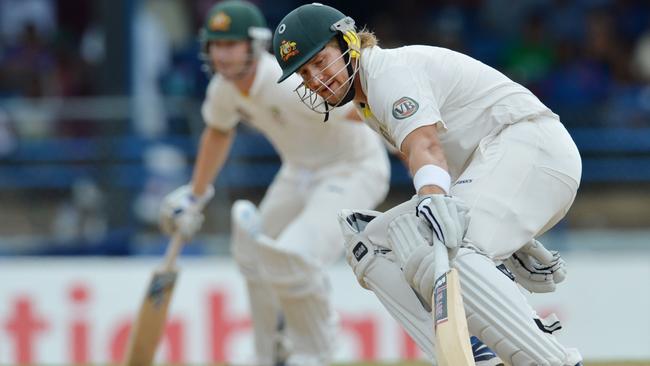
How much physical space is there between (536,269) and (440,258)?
75cm

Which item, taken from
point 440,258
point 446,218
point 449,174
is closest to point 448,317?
point 440,258

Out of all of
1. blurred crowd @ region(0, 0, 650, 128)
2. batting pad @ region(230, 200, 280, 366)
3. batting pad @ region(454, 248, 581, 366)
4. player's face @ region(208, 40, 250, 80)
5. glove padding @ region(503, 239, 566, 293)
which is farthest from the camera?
blurred crowd @ region(0, 0, 650, 128)

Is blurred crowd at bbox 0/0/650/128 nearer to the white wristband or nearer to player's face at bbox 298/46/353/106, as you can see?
player's face at bbox 298/46/353/106

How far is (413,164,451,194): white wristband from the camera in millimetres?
4020

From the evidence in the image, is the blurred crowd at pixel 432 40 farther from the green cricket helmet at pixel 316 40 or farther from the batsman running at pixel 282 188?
the green cricket helmet at pixel 316 40

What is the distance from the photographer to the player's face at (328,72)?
427 centimetres

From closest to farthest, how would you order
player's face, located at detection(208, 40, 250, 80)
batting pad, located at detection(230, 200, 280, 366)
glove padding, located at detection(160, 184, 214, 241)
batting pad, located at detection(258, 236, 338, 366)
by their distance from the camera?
batting pad, located at detection(258, 236, 338, 366) < player's face, located at detection(208, 40, 250, 80) < batting pad, located at detection(230, 200, 280, 366) < glove padding, located at detection(160, 184, 214, 241)

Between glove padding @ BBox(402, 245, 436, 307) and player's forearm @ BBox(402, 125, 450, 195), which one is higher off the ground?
player's forearm @ BBox(402, 125, 450, 195)

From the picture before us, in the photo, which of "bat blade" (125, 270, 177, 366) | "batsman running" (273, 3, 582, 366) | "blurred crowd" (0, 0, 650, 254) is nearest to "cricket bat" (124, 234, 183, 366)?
"bat blade" (125, 270, 177, 366)

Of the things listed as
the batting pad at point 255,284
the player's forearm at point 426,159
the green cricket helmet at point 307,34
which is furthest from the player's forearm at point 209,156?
the player's forearm at point 426,159

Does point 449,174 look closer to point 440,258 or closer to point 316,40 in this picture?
point 440,258

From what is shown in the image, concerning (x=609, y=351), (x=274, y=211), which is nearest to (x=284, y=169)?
(x=274, y=211)

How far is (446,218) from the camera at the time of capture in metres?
3.91

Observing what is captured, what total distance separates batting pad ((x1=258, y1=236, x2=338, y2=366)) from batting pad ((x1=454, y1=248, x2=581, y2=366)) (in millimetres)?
1960
